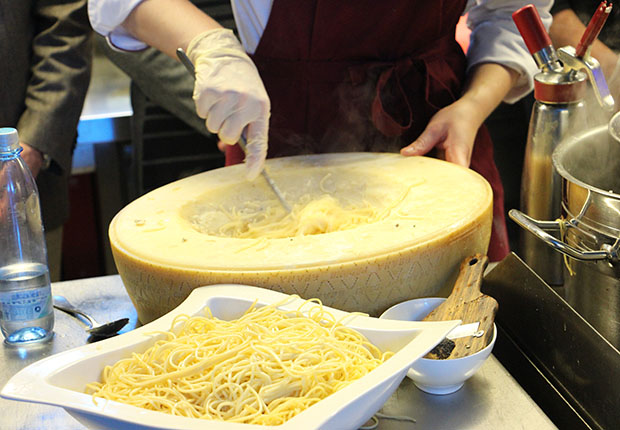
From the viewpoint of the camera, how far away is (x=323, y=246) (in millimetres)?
1266

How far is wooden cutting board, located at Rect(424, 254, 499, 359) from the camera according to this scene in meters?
1.11

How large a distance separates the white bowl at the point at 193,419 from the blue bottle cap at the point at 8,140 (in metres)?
0.44

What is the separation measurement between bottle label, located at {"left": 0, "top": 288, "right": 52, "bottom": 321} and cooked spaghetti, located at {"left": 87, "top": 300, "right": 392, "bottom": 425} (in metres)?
0.37

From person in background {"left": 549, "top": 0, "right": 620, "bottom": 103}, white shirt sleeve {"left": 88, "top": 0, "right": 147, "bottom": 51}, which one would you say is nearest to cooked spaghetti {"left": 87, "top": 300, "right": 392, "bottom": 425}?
white shirt sleeve {"left": 88, "top": 0, "right": 147, "bottom": 51}

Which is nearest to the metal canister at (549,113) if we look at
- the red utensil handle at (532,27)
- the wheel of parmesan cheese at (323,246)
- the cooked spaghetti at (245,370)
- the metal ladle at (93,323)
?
the red utensil handle at (532,27)

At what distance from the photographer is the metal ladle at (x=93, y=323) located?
1.35 m

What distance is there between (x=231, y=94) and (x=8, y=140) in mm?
507

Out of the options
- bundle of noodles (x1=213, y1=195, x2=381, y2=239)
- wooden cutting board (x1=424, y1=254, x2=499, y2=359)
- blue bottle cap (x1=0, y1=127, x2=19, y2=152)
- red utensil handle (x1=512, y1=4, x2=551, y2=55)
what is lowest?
bundle of noodles (x1=213, y1=195, x2=381, y2=239)

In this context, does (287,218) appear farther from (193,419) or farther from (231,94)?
(193,419)

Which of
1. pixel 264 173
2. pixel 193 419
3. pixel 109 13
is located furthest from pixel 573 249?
pixel 109 13

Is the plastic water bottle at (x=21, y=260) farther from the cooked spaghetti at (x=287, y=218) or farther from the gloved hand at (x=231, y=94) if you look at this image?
the gloved hand at (x=231, y=94)

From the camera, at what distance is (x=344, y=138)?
1972 mm

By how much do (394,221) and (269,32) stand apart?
2.31ft

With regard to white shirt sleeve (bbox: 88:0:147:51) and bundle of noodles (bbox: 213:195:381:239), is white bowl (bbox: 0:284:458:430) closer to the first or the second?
bundle of noodles (bbox: 213:195:381:239)
